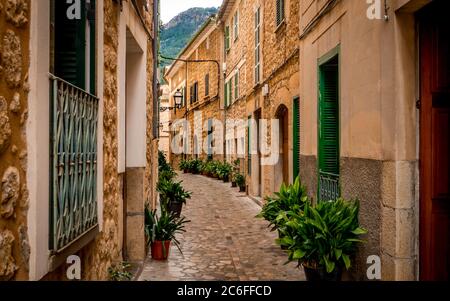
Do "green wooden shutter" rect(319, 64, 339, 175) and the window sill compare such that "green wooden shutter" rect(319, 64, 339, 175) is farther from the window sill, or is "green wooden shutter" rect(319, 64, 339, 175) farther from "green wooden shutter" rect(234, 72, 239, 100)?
"green wooden shutter" rect(234, 72, 239, 100)

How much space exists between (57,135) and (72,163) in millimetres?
381

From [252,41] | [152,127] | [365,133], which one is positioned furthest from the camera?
[252,41]

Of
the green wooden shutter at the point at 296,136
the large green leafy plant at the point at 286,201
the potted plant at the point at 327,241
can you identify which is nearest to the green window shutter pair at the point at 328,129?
the large green leafy plant at the point at 286,201

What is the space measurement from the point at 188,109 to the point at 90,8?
28.2 m

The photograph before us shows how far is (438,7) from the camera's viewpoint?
423 cm

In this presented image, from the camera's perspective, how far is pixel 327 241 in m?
5.11

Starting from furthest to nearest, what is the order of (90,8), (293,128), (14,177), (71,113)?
(293,128), (90,8), (71,113), (14,177)

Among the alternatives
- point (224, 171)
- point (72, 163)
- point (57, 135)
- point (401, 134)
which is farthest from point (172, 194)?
point (224, 171)

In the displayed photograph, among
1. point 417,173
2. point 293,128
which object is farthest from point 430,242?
point 293,128

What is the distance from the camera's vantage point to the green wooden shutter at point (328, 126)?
6.92 meters

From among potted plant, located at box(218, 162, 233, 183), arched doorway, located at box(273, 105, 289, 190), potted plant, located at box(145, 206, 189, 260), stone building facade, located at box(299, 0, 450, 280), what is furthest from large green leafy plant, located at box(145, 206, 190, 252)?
potted plant, located at box(218, 162, 233, 183)

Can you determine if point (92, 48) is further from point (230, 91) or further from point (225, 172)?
point (225, 172)

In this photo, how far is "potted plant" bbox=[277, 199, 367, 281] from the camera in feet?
16.7

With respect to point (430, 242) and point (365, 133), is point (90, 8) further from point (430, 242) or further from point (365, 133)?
point (430, 242)
